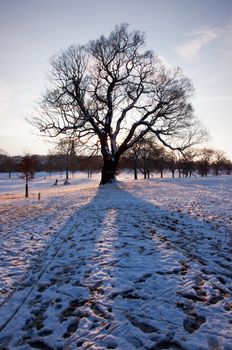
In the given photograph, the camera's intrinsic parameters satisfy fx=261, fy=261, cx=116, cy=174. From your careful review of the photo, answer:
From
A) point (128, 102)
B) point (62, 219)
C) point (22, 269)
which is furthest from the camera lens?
point (128, 102)

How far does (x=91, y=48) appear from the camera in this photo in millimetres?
25141

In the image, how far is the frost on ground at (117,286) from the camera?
3838 mm

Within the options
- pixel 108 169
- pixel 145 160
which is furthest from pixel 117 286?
pixel 145 160

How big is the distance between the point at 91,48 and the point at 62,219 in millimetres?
19627

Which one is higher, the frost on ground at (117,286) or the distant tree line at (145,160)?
the distant tree line at (145,160)

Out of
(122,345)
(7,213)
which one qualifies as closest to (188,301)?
(122,345)

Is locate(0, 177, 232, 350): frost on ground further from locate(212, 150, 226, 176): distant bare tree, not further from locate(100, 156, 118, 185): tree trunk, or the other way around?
locate(212, 150, 226, 176): distant bare tree

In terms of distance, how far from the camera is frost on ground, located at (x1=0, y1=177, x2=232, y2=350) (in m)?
3.84

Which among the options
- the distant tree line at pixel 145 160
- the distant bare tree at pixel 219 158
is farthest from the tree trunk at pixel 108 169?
the distant bare tree at pixel 219 158

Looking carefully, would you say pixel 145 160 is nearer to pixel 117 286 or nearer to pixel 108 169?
pixel 108 169

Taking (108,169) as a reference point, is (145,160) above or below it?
above

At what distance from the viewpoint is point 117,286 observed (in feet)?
17.3

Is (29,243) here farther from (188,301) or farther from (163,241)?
(188,301)

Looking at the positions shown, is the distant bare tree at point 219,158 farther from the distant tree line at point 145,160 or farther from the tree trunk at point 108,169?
the tree trunk at point 108,169
